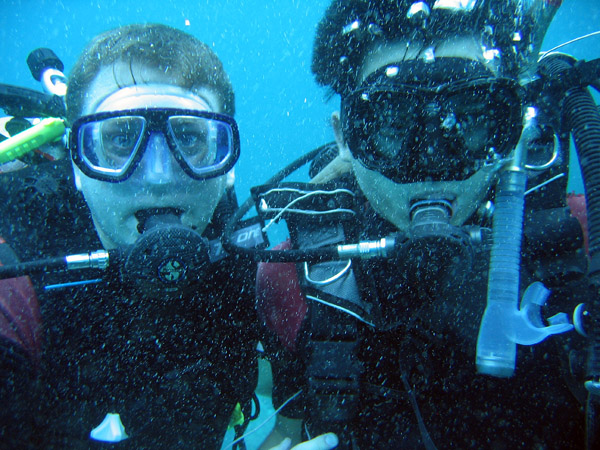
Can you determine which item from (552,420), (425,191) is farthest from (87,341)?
(552,420)

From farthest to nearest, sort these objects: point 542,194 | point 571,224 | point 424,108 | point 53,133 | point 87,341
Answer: point 53,133 → point 87,341 → point 542,194 → point 571,224 → point 424,108

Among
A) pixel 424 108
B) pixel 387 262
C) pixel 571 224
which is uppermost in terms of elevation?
pixel 424 108

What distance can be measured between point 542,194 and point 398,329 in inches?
40.9

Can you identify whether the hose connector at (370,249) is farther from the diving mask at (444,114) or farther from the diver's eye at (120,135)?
the diver's eye at (120,135)

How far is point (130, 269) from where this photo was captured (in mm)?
1691

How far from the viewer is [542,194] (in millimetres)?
1916

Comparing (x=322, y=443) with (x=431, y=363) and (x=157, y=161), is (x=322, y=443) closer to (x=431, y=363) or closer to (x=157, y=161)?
(x=431, y=363)

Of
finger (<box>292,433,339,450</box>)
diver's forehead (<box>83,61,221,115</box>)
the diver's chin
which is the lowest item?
finger (<box>292,433,339,450</box>)

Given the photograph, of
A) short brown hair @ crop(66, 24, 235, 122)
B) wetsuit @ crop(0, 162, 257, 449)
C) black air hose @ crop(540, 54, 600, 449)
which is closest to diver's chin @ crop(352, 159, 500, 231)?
black air hose @ crop(540, 54, 600, 449)

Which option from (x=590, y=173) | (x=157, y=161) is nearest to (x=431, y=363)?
(x=590, y=173)

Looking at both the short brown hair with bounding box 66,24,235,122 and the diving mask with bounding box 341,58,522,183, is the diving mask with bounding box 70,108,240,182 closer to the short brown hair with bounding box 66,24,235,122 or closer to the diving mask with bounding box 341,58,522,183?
the short brown hair with bounding box 66,24,235,122

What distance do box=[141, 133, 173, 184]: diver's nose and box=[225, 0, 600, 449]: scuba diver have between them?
1.64 feet

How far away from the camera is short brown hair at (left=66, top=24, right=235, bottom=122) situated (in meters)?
1.99

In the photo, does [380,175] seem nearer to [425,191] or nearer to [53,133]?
[425,191]
